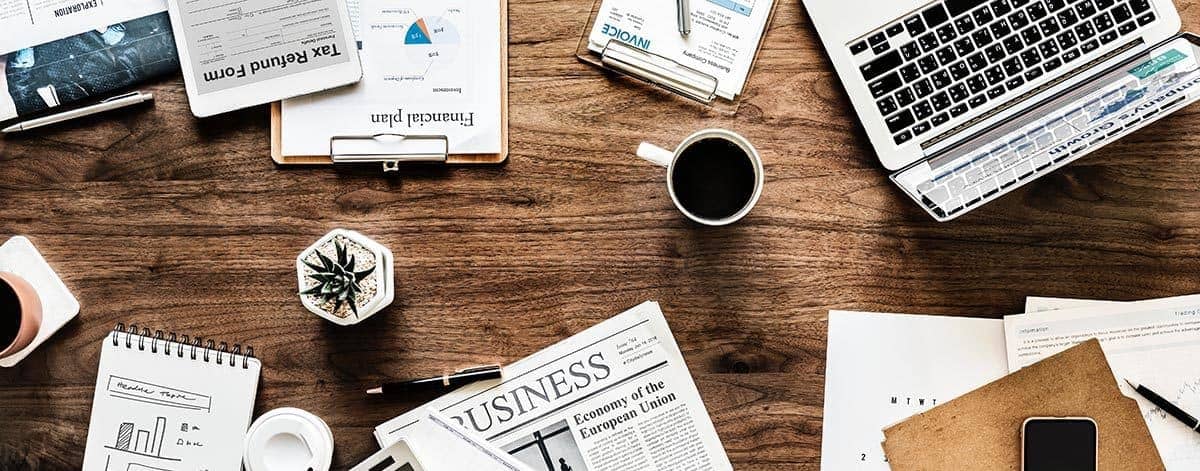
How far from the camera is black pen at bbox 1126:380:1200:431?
982mm

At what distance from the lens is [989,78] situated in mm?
940

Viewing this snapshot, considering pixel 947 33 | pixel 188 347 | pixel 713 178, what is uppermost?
pixel 947 33

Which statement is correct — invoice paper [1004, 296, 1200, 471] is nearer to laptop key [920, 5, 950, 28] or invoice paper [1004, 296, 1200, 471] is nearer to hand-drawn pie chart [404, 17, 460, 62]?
laptop key [920, 5, 950, 28]

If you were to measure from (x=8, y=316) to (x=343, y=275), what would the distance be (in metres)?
0.38

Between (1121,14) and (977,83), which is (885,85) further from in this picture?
(1121,14)

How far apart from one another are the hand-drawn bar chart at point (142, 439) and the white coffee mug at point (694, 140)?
0.59 metres

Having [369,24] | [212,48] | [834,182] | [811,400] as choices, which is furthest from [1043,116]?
[212,48]

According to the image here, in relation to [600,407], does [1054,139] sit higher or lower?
higher

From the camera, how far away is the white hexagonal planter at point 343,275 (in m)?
0.93

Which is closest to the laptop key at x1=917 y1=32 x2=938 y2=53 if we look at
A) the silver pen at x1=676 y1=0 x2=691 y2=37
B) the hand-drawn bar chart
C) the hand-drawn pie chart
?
the silver pen at x1=676 y1=0 x2=691 y2=37

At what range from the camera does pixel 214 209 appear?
100cm

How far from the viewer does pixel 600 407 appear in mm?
1003

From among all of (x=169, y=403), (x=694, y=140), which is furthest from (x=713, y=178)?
(x=169, y=403)

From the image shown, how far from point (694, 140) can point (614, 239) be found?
0.14 meters
